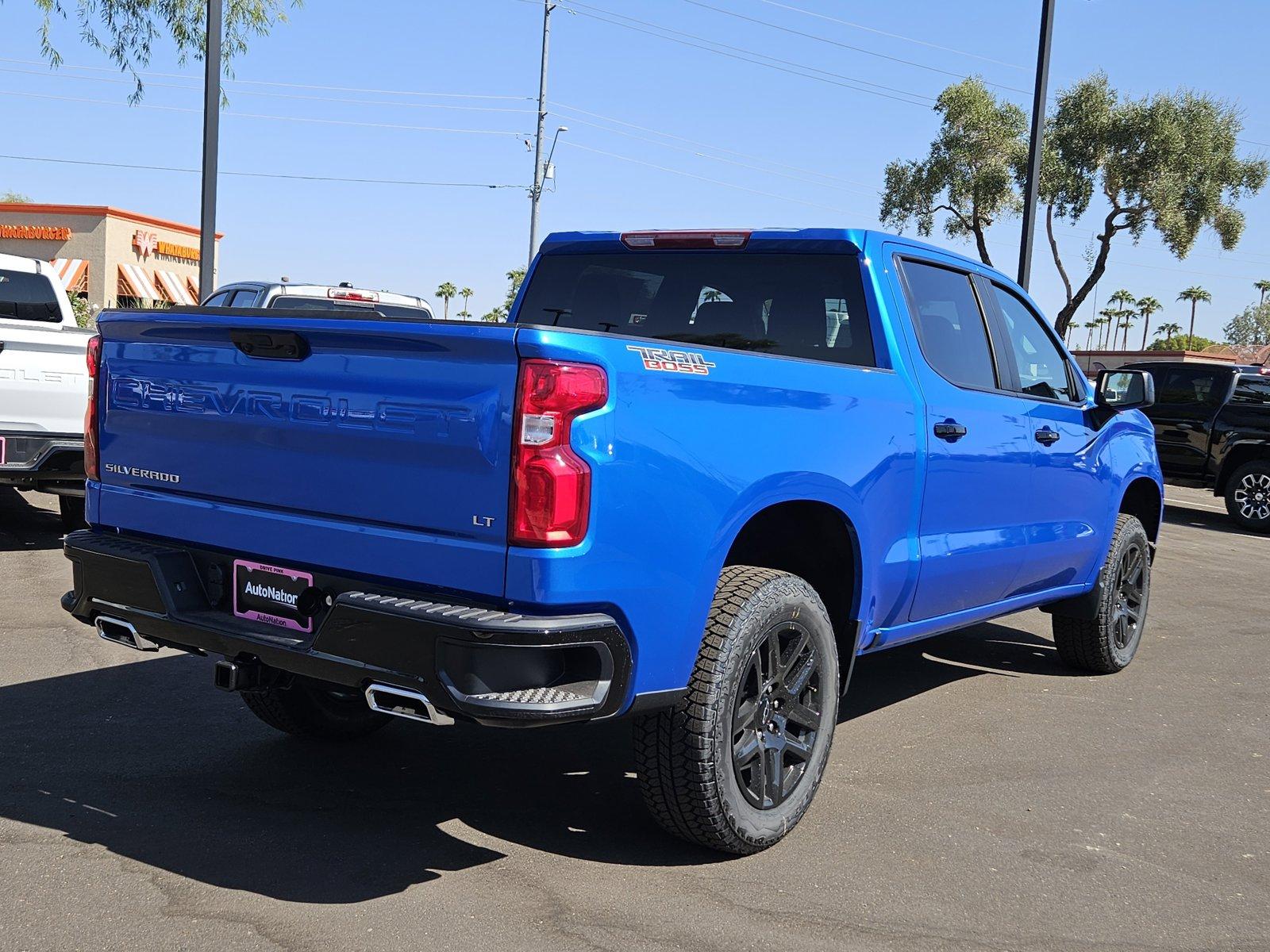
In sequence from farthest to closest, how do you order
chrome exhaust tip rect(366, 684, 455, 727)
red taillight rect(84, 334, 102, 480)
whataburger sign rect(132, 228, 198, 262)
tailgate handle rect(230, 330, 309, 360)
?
whataburger sign rect(132, 228, 198, 262), red taillight rect(84, 334, 102, 480), tailgate handle rect(230, 330, 309, 360), chrome exhaust tip rect(366, 684, 455, 727)

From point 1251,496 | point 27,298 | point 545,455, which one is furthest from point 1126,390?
point 1251,496

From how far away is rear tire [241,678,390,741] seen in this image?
475 cm

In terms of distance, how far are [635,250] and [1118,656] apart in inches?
145

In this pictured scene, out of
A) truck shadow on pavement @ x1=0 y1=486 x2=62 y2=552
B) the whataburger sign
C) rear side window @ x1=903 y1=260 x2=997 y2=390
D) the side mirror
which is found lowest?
truck shadow on pavement @ x1=0 y1=486 x2=62 y2=552

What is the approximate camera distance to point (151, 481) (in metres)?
3.98

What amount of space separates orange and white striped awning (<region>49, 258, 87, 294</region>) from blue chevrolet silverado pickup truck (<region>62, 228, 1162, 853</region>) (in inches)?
1793

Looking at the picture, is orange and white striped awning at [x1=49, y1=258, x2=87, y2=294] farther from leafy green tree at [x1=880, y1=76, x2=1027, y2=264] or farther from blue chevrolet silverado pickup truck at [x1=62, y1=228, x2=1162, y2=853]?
blue chevrolet silverado pickup truck at [x1=62, y1=228, x2=1162, y2=853]

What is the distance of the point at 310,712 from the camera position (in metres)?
4.78

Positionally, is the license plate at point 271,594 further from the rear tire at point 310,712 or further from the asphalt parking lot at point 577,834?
the rear tire at point 310,712

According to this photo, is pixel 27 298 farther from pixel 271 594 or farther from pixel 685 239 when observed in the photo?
pixel 271 594

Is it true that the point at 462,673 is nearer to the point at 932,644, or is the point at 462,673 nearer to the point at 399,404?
the point at 399,404

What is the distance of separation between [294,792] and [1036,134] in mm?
12240

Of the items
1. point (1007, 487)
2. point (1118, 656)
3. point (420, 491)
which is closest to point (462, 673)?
point (420, 491)

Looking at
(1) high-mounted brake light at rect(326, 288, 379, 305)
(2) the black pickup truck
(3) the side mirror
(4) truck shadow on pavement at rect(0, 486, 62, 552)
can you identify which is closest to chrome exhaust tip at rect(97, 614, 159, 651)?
(3) the side mirror
